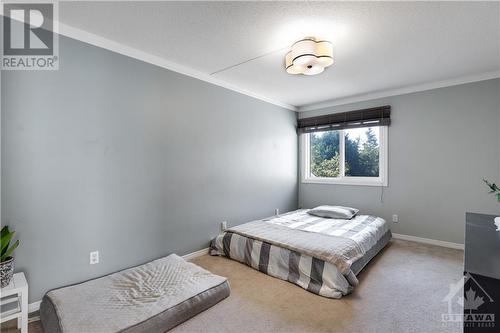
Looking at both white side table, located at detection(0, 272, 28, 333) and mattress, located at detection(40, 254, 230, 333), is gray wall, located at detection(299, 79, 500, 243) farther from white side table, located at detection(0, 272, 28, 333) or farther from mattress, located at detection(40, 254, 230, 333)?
white side table, located at detection(0, 272, 28, 333)

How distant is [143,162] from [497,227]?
2993mm

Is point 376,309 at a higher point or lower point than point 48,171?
lower

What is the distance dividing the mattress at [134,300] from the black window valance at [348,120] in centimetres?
341

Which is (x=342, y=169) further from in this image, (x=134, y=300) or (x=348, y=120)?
(x=134, y=300)

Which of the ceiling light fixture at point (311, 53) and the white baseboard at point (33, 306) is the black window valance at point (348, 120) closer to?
the ceiling light fixture at point (311, 53)

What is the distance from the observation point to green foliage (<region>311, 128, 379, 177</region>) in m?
4.13

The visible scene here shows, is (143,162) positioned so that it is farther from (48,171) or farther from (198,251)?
(198,251)

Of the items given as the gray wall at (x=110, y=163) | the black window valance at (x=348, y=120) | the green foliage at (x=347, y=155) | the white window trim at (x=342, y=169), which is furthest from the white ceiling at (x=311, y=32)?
the green foliage at (x=347, y=155)

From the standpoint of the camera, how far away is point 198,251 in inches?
122

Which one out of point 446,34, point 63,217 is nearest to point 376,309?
point 446,34

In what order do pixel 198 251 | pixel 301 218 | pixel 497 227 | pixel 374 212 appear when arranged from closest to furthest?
pixel 497 227 → pixel 198 251 → pixel 301 218 → pixel 374 212

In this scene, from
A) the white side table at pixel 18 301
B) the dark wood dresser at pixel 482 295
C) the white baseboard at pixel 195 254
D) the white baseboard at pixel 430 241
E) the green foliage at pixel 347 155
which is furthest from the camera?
the green foliage at pixel 347 155

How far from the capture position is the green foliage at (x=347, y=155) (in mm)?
4129

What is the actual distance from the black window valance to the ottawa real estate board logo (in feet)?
12.9
